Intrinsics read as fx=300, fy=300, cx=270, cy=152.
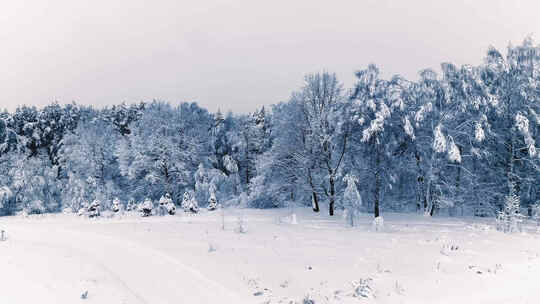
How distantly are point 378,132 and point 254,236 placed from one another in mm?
10724

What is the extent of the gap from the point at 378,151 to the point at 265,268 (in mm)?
12911

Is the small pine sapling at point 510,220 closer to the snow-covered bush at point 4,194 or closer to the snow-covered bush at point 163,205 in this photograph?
the snow-covered bush at point 163,205

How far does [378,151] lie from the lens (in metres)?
19.4

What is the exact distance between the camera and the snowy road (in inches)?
231

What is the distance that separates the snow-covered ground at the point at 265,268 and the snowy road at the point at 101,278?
19mm

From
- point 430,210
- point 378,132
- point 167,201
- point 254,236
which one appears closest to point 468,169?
point 430,210

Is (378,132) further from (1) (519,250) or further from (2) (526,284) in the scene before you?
(2) (526,284)

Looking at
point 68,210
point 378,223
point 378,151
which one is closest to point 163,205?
point 68,210

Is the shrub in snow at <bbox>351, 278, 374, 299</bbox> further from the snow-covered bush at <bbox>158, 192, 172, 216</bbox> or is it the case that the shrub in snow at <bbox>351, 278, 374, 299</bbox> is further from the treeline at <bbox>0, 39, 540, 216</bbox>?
the snow-covered bush at <bbox>158, 192, 172, 216</bbox>

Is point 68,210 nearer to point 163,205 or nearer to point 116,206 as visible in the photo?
point 116,206

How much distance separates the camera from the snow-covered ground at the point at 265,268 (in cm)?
678

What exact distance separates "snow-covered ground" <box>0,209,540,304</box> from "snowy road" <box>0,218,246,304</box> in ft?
0.06

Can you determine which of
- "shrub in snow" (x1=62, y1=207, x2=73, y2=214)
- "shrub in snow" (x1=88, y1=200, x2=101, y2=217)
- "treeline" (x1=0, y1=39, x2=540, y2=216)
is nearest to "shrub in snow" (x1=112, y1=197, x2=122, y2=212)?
"shrub in snow" (x1=88, y1=200, x2=101, y2=217)

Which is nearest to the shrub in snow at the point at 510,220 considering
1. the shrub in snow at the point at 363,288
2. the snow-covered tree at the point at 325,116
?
the snow-covered tree at the point at 325,116
